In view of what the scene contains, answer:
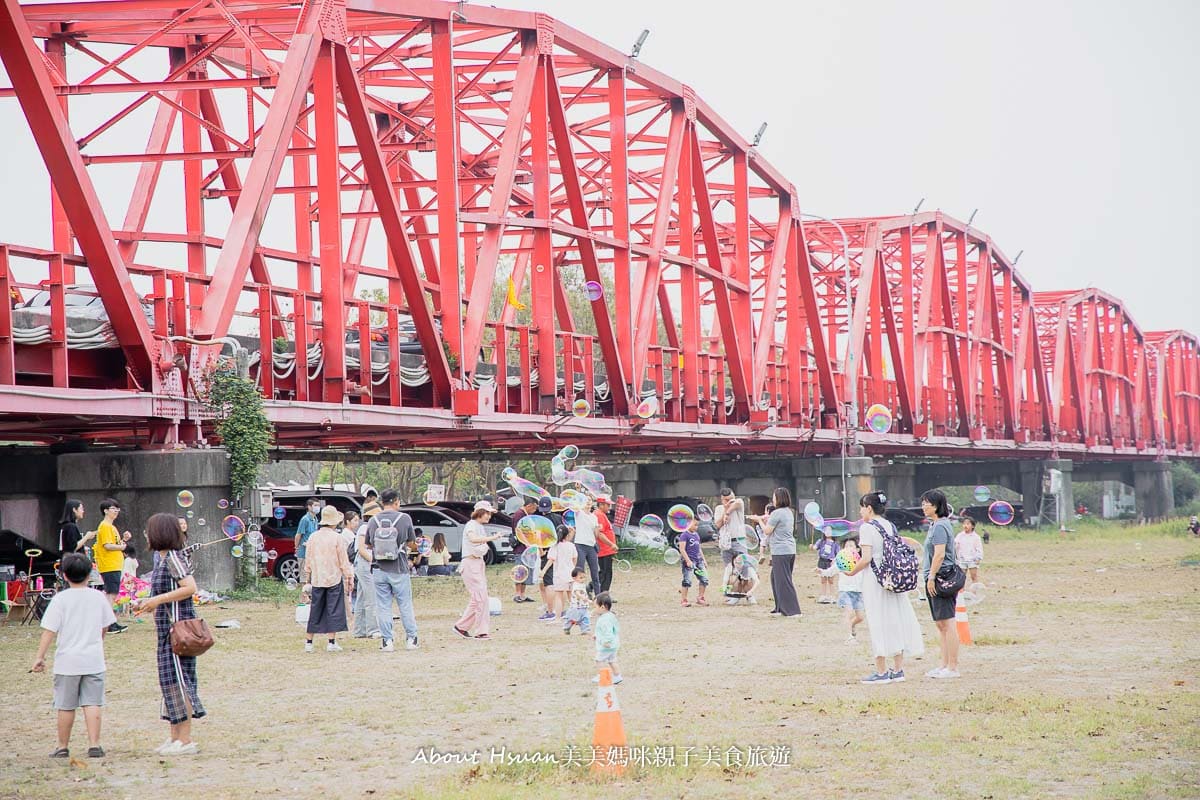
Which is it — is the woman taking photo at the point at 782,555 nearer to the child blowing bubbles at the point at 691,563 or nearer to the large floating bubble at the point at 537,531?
the child blowing bubbles at the point at 691,563

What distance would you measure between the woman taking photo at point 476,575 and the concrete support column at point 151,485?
149 inches

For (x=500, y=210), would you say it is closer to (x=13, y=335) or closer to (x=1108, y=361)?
(x=13, y=335)

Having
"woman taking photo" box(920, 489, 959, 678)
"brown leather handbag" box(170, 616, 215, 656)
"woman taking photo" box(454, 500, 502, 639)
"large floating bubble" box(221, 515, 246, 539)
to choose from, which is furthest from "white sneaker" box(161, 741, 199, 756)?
"large floating bubble" box(221, 515, 246, 539)

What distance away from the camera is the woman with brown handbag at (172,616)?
1042 centimetres

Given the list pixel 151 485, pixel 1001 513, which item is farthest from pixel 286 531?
pixel 1001 513

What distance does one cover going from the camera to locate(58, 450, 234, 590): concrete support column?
762 inches

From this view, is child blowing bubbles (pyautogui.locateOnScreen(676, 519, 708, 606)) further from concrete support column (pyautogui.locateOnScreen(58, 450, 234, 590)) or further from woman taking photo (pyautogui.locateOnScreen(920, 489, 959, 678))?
woman taking photo (pyautogui.locateOnScreen(920, 489, 959, 678))

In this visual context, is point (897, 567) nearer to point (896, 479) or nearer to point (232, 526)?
point (232, 526)

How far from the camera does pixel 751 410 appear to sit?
3784 centimetres

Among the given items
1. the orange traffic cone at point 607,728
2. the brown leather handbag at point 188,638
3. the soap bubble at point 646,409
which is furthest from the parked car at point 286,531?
the orange traffic cone at point 607,728

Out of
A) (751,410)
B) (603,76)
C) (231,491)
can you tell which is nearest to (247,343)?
(231,491)

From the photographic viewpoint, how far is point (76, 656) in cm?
1030

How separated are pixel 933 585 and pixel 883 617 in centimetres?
Answer: 51

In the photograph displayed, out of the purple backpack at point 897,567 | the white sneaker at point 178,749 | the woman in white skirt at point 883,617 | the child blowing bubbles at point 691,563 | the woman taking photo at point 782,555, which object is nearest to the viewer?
the white sneaker at point 178,749
